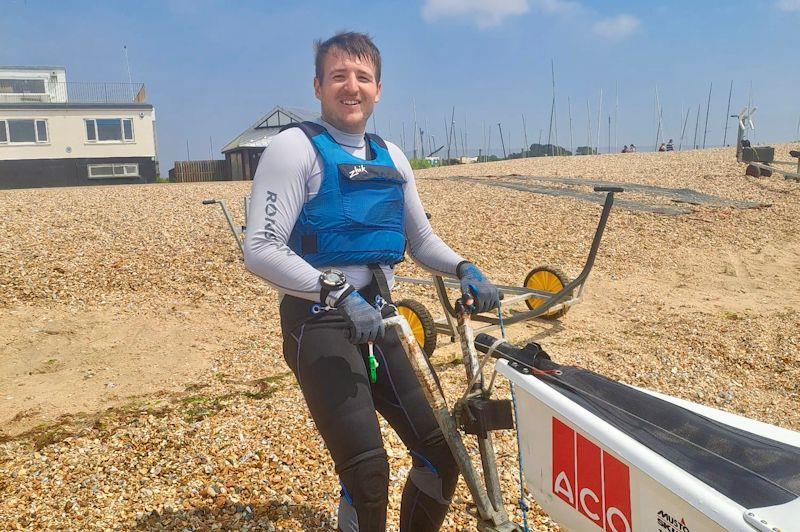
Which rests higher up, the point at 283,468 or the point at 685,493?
the point at 685,493

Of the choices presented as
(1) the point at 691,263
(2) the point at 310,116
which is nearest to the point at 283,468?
(1) the point at 691,263

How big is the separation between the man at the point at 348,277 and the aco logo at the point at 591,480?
551mm

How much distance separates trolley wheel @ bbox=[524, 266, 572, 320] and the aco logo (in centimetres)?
507

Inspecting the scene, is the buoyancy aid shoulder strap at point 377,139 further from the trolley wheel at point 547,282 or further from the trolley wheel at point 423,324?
the trolley wheel at point 547,282

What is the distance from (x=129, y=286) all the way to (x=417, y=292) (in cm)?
380

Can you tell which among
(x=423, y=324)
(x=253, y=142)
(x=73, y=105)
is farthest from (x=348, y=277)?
(x=73, y=105)

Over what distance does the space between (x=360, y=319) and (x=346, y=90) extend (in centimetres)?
95

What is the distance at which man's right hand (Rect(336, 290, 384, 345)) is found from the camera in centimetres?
207

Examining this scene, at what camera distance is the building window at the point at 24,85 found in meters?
36.2

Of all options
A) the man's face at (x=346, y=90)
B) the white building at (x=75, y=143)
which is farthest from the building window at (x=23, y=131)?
the man's face at (x=346, y=90)

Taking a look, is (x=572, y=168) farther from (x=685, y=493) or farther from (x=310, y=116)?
(x=685, y=493)

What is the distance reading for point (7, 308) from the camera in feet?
24.1

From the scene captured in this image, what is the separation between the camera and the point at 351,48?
2475 millimetres

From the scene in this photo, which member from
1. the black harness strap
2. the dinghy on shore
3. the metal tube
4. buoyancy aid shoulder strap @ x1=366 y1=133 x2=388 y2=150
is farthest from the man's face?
the dinghy on shore
